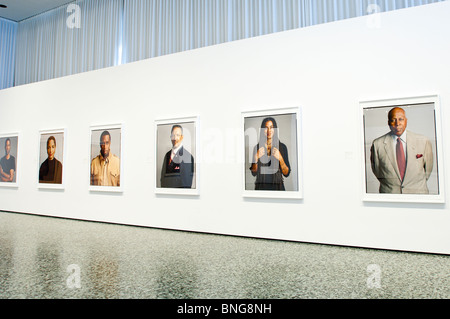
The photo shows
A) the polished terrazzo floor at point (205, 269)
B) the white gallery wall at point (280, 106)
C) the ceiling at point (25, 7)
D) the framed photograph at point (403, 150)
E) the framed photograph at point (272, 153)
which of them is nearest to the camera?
the polished terrazzo floor at point (205, 269)

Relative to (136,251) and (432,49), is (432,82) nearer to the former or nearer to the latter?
(432,49)

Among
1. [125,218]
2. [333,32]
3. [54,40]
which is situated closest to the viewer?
[333,32]

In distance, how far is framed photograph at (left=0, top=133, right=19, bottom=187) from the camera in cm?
1318

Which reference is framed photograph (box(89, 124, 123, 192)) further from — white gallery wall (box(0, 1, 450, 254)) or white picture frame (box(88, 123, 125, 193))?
white gallery wall (box(0, 1, 450, 254))

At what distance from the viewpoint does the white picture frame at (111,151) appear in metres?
10.4

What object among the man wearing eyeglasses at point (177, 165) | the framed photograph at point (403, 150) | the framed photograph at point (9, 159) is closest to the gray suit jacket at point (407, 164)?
the framed photograph at point (403, 150)

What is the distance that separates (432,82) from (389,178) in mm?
2301

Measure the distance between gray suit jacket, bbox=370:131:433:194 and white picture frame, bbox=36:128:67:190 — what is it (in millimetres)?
10679

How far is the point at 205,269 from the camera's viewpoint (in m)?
5.37

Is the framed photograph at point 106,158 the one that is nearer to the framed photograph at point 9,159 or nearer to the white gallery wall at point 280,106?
the white gallery wall at point 280,106

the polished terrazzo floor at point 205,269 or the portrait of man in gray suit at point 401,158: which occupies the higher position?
the portrait of man in gray suit at point 401,158

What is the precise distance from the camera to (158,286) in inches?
178

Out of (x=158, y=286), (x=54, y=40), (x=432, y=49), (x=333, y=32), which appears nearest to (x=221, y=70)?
(x=333, y=32)
